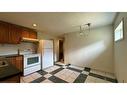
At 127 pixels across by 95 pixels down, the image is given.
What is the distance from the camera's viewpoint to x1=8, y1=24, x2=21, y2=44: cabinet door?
3.07 meters

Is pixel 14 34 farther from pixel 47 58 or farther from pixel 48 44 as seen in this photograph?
pixel 47 58

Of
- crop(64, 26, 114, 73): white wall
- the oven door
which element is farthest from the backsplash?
crop(64, 26, 114, 73): white wall

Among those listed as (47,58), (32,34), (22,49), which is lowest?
Answer: (47,58)

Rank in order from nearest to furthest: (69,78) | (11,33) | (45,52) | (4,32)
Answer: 1. (4,32)
2. (69,78)
3. (11,33)
4. (45,52)

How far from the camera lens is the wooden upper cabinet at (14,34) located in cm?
307

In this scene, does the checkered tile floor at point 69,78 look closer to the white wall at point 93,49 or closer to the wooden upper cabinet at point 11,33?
the white wall at point 93,49

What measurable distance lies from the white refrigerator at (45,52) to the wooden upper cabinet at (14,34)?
1.02m

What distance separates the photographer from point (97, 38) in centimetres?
392

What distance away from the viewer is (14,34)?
10.5 feet

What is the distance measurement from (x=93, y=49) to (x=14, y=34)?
336 cm

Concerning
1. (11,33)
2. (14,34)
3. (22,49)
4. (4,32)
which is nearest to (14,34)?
(14,34)

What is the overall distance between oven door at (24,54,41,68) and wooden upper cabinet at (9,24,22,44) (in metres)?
0.72
